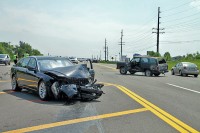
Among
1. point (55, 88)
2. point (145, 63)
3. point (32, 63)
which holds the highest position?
point (32, 63)

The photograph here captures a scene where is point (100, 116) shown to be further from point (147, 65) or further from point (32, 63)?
point (147, 65)

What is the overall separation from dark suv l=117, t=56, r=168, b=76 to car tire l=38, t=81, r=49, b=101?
64.8 feet

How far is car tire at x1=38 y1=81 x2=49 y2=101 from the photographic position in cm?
1101

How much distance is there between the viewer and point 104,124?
23.9 ft

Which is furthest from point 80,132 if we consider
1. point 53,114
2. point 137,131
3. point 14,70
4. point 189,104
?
point 14,70

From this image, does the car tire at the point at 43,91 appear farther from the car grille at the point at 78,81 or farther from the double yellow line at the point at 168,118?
the double yellow line at the point at 168,118

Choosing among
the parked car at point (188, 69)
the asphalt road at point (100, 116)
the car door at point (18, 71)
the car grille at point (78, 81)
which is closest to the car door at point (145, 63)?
the parked car at point (188, 69)

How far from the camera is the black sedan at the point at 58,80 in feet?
35.0

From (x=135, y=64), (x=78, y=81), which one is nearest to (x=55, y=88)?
(x=78, y=81)

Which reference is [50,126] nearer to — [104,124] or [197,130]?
[104,124]

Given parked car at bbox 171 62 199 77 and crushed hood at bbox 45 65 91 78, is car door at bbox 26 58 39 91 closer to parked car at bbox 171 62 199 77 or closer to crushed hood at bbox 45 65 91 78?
crushed hood at bbox 45 65 91 78

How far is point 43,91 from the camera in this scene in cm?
1119

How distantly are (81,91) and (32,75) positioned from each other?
2391 mm

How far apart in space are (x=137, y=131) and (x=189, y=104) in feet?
15.0
